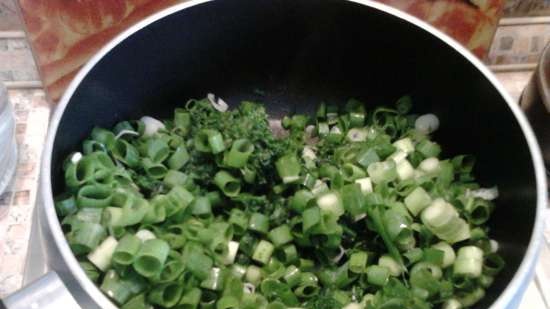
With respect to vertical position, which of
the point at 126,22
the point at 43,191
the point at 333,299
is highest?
the point at 126,22

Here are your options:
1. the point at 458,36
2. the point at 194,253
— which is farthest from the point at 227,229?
the point at 458,36

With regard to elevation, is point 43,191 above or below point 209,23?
below

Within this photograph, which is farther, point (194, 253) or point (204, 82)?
point (204, 82)

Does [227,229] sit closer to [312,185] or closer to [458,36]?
[312,185]

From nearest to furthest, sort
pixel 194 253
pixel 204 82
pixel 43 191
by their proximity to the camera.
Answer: pixel 43 191 → pixel 194 253 → pixel 204 82

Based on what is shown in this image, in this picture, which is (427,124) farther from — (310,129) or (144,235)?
(144,235)

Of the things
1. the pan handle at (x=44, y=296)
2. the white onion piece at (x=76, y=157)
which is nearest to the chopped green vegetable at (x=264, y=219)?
the white onion piece at (x=76, y=157)

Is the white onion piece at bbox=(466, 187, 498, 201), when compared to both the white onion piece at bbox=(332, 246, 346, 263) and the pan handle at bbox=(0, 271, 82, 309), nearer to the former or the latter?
the white onion piece at bbox=(332, 246, 346, 263)

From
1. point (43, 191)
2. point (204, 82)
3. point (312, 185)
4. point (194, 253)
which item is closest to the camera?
point (43, 191)

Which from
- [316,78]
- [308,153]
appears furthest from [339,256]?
[316,78]
